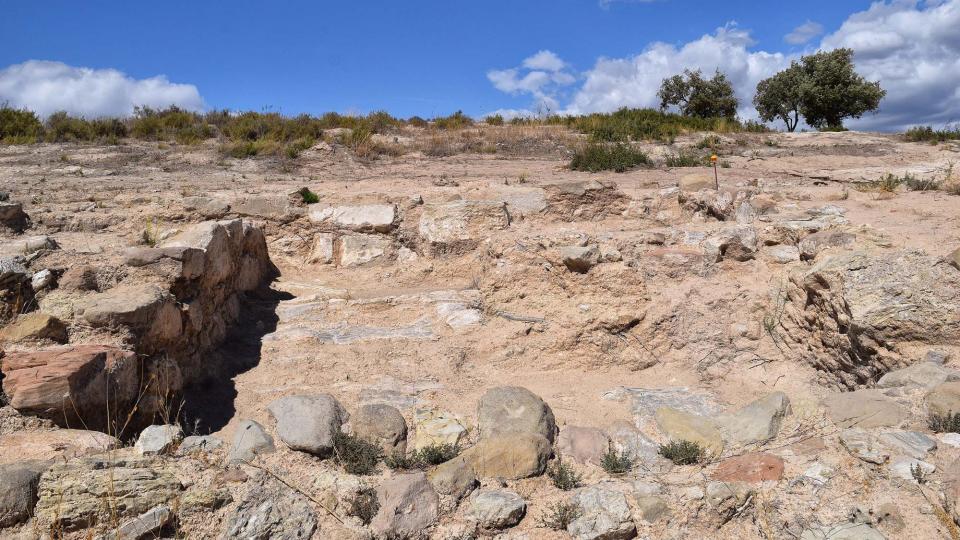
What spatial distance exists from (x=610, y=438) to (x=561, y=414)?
598 millimetres

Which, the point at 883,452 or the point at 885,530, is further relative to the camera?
the point at 883,452

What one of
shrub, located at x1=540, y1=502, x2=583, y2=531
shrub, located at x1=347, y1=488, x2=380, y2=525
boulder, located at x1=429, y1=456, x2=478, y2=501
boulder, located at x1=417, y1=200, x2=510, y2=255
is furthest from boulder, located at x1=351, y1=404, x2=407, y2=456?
boulder, located at x1=417, y1=200, x2=510, y2=255

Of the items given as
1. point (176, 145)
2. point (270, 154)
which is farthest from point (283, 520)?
point (176, 145)

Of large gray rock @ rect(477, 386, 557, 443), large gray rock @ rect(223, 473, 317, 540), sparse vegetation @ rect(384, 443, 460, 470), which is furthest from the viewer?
large gray rock @ rect(477, 386, 557, 443)

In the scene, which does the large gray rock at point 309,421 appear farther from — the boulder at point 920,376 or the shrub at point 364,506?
the boulder at point 920,376

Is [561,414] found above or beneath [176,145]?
beneath

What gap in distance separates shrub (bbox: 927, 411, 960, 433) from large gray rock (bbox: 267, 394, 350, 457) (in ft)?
11.7

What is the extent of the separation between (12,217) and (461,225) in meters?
4.90

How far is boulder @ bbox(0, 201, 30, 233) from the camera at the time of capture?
605 cm

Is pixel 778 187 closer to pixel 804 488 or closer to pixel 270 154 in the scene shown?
pixel 804 488

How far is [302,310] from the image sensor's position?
6285 millimetres

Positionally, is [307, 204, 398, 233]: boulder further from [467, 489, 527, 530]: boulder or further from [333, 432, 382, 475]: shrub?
[467, 489, 527, 530]: boulder

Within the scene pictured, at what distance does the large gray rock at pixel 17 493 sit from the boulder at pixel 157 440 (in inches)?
20.6

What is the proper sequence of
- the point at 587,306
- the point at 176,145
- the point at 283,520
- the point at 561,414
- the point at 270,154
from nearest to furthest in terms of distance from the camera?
the point at 283,520 → the point at 561,414 → the point at 587,306 → the point at 270,154 → the point at 176,145
